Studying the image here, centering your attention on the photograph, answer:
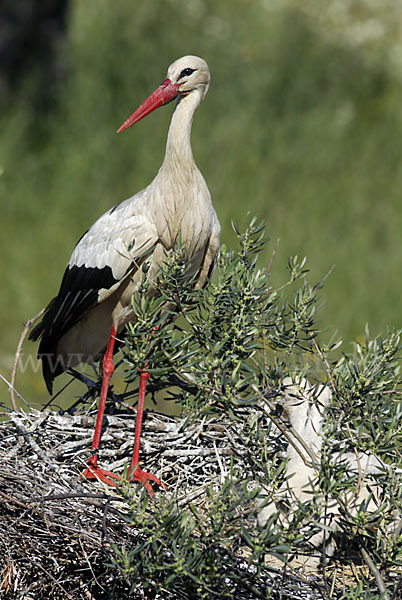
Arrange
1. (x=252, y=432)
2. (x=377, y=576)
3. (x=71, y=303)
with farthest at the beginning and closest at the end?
(x=71, y=303)
(x=252, y=432)
(x=377, y=576)

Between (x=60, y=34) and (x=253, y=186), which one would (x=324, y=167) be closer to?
(x=253, y=186)

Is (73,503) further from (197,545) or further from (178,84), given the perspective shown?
(178,84)

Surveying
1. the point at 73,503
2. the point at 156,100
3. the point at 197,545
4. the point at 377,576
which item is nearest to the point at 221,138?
the point at 156,100

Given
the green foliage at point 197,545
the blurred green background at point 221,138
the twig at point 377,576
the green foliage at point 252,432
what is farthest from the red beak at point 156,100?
the blurred green background at point 221,138

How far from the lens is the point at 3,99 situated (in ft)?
28.8

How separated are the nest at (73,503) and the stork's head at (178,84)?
4.35 feet

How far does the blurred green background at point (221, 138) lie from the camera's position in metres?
7.21

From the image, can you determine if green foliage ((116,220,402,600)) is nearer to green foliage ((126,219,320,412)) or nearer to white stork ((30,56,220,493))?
green foliage ((126,219,320,412))

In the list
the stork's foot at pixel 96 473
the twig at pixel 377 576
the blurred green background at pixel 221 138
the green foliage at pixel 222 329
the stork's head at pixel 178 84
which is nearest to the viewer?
the twig at pixel 377 576

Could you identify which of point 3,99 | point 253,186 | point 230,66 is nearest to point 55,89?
point 3,99

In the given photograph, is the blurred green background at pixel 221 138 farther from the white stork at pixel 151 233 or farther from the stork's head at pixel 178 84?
the stork's head at pixel 178 84

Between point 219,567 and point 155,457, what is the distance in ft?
3.88

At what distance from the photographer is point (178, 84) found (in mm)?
3283

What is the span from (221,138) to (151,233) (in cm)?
555
